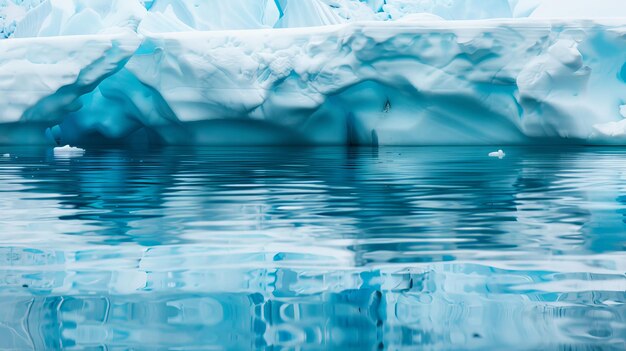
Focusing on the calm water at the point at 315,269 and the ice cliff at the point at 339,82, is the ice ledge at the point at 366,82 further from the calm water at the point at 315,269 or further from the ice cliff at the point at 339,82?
the calm water at the point at 315,269

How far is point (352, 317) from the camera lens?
6.95 ft

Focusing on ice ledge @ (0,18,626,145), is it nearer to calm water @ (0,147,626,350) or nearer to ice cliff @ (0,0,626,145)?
ice cliff @ (0,0,626,145)

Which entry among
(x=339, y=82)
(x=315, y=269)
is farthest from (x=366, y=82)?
(x=315, y=269)

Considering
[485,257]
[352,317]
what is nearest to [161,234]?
[485,257]

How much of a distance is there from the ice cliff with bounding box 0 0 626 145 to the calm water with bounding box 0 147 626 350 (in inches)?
314

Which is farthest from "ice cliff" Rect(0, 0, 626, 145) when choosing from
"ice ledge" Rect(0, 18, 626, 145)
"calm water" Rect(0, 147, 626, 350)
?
"calm water" Rect(0, 147, 626, 350)

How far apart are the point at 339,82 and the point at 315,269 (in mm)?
11385

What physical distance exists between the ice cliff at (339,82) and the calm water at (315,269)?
26.2ft

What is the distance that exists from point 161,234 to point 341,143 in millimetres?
12481

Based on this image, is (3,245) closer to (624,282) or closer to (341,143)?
(624,282)

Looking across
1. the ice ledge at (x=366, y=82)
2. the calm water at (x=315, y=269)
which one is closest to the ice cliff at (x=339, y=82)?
the ice ledge at (x=366, y=82)

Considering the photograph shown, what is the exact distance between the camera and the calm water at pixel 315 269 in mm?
1970

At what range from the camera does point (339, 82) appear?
14000 millimetres

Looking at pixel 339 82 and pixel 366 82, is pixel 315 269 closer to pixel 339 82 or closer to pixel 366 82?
pixel 339 82
